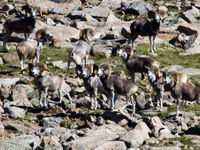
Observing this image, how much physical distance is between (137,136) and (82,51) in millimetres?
10034

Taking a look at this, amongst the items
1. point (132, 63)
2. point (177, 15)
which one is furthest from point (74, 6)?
point (132, 63)

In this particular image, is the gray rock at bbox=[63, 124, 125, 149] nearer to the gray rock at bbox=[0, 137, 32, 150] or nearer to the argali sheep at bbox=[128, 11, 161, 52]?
the gray rock at bbox=[0, 137, 32, 150]

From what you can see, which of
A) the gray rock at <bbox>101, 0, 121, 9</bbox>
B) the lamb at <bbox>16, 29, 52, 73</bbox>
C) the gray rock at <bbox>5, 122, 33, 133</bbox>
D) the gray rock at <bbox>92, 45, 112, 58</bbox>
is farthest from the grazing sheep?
the gray rock at <bbox>101, 0, 121, 9</bbox>

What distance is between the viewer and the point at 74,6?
52156 millimetres

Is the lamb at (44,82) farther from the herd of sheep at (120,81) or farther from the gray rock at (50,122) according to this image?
the gray rock at (50,122)

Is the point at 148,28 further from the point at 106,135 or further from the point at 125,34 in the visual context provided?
the point at 106,135

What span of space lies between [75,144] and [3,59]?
13.6m

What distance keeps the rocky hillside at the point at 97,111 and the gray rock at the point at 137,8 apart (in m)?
7.65

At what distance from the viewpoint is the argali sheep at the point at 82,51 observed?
26.8 m

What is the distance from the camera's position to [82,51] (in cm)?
2762

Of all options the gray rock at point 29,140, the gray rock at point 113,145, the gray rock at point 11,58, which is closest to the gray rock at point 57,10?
the gray rock at point 11,58

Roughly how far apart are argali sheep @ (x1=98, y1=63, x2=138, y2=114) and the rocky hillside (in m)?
0.65

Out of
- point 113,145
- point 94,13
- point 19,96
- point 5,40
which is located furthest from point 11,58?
point 94,13

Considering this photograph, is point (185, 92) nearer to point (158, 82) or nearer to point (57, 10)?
point (158, 82)
